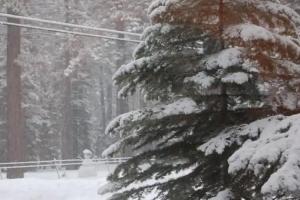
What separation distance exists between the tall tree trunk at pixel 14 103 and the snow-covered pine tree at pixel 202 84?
18512 mm

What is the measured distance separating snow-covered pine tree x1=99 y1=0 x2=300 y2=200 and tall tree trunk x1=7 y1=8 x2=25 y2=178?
1851 cm

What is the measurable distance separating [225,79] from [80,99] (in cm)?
3743

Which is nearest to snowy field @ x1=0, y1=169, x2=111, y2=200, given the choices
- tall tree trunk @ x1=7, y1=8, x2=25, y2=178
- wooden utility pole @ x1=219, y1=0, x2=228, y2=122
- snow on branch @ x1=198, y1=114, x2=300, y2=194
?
tall tree trunk @ x1=7, y1=8, x2=25, y2=178

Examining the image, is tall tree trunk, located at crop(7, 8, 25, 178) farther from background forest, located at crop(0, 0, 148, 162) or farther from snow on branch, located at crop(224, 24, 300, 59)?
snow on branch, located at crop(224, 24, 300, 59)

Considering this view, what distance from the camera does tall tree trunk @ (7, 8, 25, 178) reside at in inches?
926

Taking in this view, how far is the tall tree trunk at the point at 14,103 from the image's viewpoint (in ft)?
77.2

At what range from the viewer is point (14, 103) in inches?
927

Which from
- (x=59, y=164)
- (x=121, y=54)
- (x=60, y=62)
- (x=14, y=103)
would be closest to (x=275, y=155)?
(x=14, y=103)

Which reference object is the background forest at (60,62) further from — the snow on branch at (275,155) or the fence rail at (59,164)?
the snow on branch at (275,155)

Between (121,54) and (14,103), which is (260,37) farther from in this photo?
(121,54)

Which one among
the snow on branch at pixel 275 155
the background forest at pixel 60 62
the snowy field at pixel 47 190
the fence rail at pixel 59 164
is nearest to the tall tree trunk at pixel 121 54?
the background forest at pixel 60 62

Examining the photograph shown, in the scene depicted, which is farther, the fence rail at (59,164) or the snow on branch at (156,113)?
the fence rail at (59,164)

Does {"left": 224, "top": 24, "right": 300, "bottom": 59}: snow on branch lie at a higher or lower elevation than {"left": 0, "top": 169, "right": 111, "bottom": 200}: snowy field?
higher

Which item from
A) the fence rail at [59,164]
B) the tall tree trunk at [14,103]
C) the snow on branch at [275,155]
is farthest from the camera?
the tall tree trunk at [14,103]
